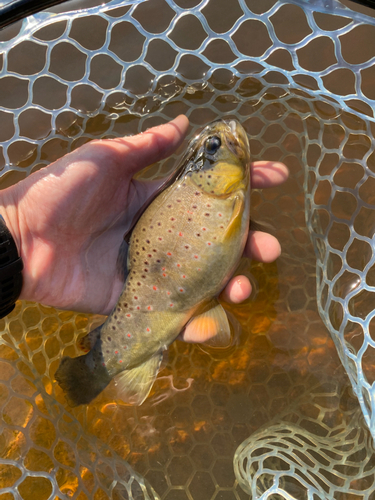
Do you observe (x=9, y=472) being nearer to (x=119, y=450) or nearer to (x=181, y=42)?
(x=119, y=450)

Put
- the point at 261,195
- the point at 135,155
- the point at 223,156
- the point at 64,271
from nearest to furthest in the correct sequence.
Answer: the point at 223,156
the point at 135,155
the point at 64,271
the point at 261,195

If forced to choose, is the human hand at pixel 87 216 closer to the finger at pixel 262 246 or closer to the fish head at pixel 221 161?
the finger at pixel 262 246

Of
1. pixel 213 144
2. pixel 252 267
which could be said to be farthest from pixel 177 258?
pixel 252 267

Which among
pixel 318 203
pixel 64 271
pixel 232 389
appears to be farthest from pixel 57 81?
pixel 232 389

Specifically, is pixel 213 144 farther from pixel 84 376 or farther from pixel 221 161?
pixel 84 376

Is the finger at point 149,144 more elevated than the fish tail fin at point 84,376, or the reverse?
the finger at point 149,144

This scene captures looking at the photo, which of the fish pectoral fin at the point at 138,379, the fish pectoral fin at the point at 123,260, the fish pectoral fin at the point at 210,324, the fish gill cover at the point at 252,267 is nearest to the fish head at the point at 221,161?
the fish pectoral fin at the point at 123,260

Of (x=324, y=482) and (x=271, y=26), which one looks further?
(x=271, y=26)
